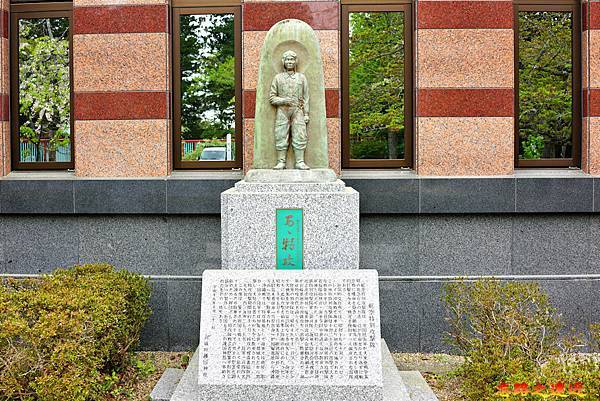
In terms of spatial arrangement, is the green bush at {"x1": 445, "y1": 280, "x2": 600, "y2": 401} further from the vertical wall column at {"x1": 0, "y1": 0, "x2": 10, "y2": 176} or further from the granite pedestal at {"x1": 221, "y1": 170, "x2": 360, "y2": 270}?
the vertical wall column at {"x1": 0, "y1": 0, "x2": 10, "y2": 176}

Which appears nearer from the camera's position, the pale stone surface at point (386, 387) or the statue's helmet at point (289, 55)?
the pale stone surface at point (386, 387)

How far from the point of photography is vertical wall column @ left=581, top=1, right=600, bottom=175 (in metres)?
8.70

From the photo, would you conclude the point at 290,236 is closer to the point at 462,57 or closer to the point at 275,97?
the point at 275,97

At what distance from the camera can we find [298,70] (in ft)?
23.2

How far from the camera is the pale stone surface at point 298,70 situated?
7.03 meters

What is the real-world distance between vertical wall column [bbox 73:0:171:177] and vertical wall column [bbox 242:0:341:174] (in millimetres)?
1178

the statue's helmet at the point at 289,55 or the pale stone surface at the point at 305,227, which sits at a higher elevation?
the statue's helmet at the point at 289,55

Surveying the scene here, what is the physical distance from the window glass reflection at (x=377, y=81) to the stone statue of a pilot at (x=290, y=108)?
7.29ft

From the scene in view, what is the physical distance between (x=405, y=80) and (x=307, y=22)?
168cm

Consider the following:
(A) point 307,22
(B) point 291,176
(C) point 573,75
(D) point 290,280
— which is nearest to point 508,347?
(D) point 290,280

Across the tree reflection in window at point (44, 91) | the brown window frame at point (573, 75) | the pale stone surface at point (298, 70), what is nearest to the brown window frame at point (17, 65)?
the tree reflection in window at point (44, 91)

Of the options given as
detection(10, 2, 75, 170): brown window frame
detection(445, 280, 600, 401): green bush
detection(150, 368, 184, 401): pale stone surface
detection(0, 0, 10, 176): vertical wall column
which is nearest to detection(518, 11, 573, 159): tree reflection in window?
detection(445, 280, 600, 401): green bush

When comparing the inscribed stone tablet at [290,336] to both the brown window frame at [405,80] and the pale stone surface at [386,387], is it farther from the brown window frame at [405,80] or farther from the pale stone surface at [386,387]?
the brown window frame at [405,80]

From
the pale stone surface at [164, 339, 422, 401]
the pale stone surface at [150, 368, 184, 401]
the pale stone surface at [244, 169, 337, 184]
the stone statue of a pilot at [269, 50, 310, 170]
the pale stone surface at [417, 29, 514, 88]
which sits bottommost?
the pale stone surface at [150, 368, 184, 401]
